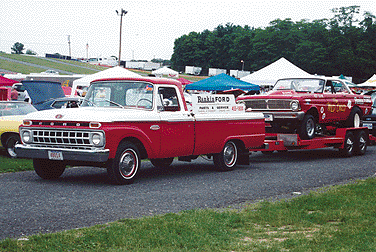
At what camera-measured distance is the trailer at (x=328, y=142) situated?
13891 millimetres

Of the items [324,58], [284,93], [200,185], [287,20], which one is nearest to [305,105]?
[284,93]

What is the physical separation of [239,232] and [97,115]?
153 inches

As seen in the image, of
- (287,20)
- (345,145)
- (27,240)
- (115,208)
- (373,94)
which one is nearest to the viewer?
(27,240)

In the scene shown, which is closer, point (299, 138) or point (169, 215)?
point (169, 215)

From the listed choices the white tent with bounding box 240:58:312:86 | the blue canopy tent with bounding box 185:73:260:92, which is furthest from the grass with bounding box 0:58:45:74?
the blue canopy tent with bounding box 185:73:260:92

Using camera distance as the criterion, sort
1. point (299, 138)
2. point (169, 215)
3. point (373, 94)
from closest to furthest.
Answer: point (169, 215) → point (299, 138) → point (373, 94)

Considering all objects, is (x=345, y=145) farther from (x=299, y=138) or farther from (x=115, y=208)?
(x=115, y=208)

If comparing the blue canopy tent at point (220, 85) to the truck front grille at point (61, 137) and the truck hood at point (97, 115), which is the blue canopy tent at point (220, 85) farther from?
the truck front grille at point (61, 137)

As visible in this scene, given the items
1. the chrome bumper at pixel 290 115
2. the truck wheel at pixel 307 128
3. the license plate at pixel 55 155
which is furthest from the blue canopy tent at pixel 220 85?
the license plate at pixel 55 155

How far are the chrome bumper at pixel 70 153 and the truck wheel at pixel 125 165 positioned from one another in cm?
38

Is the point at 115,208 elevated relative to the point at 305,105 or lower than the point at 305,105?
lower

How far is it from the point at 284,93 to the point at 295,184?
478 cm

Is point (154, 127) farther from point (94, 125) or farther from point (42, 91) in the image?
point (42, 91)

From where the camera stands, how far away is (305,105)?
46.4ft
